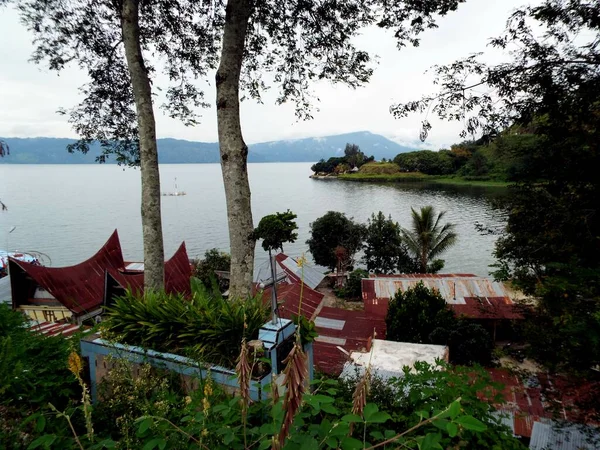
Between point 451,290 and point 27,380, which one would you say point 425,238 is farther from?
point 27,380

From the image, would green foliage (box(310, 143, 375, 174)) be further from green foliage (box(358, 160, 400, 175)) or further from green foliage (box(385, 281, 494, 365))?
green foliage (box(385, 281, 494, 365))

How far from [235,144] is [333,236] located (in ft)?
61.3

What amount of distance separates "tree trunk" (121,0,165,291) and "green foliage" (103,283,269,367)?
2.18 meters

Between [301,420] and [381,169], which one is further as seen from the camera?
[381,169]

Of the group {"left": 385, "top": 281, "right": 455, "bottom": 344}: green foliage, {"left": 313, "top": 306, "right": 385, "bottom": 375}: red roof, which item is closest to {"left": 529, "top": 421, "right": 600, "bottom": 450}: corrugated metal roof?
{"left": 313, "top": 306, "right": 385, "bottom": 375}: red roof

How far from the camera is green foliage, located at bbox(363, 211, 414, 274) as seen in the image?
2389cm

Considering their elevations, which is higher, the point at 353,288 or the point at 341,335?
the point at 341,335

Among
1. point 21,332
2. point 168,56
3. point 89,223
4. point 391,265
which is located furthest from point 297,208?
point 21,332

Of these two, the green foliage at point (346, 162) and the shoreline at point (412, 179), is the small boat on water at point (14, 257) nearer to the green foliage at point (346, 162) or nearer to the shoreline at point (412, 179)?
the shoreline at point (412, 179)

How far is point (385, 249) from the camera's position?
23.9 m

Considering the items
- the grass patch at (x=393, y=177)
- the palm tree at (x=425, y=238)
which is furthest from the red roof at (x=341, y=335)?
the grass patch at (x=393, y=177)

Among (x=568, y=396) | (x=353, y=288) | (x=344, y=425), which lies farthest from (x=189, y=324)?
(x=353, y=288)

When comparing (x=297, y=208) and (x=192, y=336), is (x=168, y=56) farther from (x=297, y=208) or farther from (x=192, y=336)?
(x=297, y=208)

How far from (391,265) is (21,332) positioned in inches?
889
